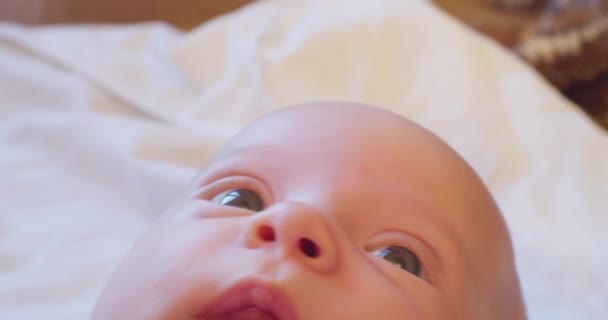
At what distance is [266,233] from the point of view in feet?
1.68

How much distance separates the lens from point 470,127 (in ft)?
3.19

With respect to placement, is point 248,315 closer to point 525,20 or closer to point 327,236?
point 327,236

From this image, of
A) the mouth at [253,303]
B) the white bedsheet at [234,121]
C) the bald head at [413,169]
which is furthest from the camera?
the white bedsheet at [234,121]

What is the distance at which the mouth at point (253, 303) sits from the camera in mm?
476

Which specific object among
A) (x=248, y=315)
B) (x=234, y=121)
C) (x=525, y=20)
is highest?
(x=525, y=20)

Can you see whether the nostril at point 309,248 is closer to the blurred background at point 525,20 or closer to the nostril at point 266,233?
the nostril at point 266,233

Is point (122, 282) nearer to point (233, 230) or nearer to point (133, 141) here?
point (233, 230)

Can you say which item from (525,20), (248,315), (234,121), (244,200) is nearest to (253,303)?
(248,315)

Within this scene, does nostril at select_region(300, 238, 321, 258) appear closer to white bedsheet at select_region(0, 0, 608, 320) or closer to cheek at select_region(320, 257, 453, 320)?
cheek at select_region(320, 257, 453, 320)

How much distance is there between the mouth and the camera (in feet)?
1.56

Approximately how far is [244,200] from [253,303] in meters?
0.12

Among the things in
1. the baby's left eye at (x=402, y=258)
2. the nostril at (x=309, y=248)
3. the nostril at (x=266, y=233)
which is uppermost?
the baby's left eye at (x=402, y=258)

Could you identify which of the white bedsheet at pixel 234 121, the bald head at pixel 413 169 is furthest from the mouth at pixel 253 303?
the white bedsheet at pixel 234 121

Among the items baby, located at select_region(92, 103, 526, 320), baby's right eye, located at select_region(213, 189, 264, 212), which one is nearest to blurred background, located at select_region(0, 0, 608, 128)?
baby, located at select_region(92, 103, 526, 320)
